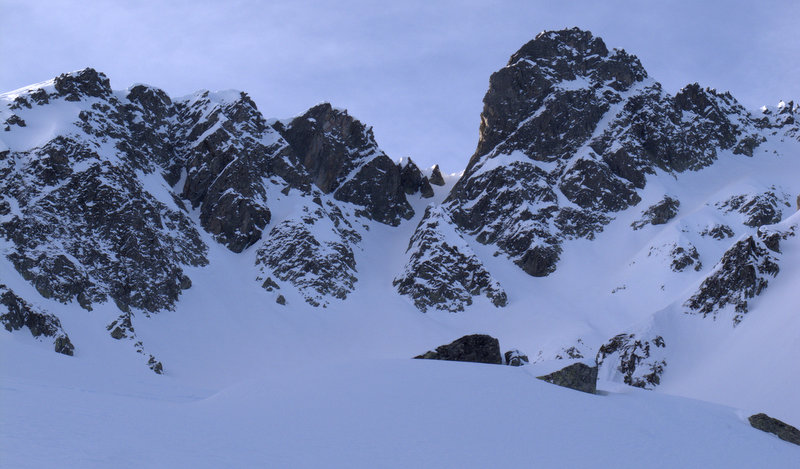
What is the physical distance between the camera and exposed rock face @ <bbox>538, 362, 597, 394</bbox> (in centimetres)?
2675

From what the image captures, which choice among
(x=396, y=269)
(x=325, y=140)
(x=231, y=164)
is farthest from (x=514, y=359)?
(x=325, y=140)

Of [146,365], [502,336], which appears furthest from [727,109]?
[146,365]

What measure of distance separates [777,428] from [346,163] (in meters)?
107

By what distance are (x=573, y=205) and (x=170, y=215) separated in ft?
215

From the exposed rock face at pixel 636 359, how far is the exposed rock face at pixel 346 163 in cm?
6436

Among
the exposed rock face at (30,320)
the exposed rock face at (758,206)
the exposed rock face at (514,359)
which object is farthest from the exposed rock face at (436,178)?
the exposed rock face at (514,359)

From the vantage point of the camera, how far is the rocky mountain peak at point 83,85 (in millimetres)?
94919

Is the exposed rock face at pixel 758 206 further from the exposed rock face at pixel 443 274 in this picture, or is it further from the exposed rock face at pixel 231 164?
the exposed rock face at pixel 231 164

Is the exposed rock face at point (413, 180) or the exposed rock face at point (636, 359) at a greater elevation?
the exposed rock face at point (413, 180)

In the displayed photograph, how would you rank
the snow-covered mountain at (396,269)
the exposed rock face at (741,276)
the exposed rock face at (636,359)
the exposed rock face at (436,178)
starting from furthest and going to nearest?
the exposed rock face at (436,178) → the exposed rock face at (741,276) → the exposed rock face at (636,359) → the snow-covered mountain at (396,269)

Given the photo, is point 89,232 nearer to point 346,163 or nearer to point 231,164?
point 231,164

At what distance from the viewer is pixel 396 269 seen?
106 metres

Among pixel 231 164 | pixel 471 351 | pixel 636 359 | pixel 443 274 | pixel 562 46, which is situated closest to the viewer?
pixel 471 351

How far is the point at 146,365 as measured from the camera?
58.3 m
